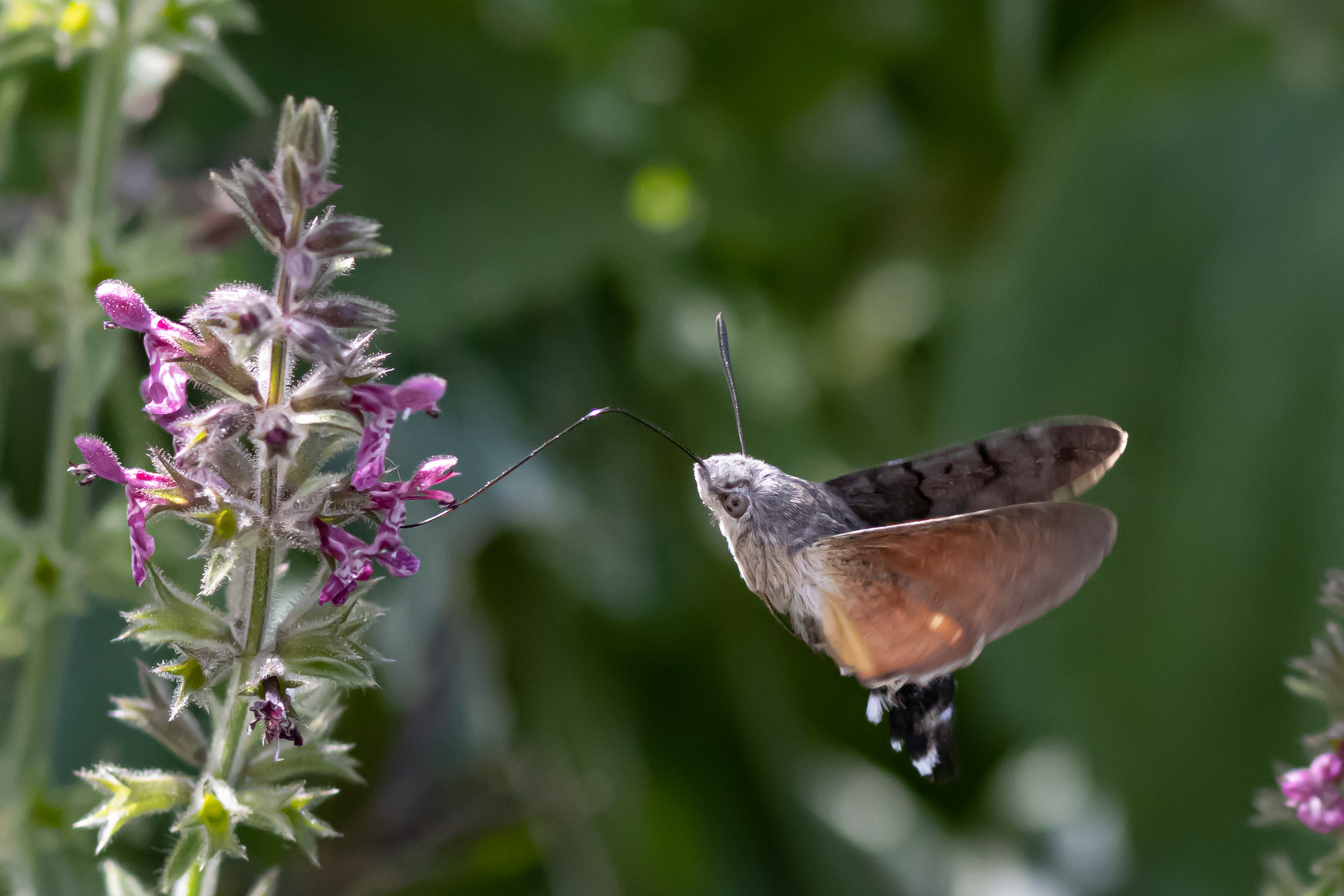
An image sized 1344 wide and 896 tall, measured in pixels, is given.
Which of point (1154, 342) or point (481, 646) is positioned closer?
point (481, 646)

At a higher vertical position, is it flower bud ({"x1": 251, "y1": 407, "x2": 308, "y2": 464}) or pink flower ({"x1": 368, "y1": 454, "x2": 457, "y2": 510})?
flower bud ({"x1": 251, "y1": 407, "x2": 308, "y2": 464})

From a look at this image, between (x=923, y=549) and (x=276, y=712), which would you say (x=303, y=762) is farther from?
(x=923, y=549)

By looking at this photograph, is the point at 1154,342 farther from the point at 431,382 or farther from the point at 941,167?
the point at 431,382

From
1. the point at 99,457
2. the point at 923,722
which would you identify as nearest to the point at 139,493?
the point at 99,457

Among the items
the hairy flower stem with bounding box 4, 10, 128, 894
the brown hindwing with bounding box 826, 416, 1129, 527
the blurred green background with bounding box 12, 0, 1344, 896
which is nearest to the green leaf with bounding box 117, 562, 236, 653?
the hairy flower stem with bounding box 4, 10, 128, 894

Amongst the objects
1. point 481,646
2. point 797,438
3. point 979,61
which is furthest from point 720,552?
point 979,61

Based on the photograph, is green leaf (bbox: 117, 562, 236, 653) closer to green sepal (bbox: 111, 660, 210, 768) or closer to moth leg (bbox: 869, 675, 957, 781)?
green sepal (bbox: 111, 660, 210, 768)

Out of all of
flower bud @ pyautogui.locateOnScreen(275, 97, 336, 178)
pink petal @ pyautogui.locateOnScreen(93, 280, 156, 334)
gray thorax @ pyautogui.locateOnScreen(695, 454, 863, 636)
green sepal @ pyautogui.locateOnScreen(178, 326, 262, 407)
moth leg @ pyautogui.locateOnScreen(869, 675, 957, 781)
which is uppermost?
flower bud @ pyautogui.locateOnScreen(275, 97, 336, 178)
